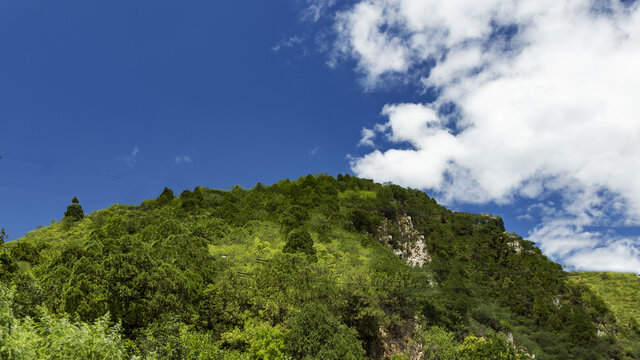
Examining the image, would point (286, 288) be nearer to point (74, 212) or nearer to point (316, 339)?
point (316, 339)

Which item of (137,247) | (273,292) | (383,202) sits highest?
(383,202)

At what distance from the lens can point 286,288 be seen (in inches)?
1430

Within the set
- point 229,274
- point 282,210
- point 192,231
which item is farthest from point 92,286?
point 282,210

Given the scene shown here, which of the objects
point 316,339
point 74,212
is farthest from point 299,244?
point 74,212

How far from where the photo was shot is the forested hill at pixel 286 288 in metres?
26.7

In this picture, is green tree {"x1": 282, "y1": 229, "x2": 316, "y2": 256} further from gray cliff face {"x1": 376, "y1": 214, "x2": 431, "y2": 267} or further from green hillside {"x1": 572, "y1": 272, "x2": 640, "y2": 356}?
green hillside {"x1": 572, "y1": 272, "x2": 640, "y2": 356}

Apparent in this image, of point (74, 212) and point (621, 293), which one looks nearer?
point (74, 212)

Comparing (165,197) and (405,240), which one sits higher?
(165,197)

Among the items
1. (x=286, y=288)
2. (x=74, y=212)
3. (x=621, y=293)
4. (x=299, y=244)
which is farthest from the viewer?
(x=621, y=293)

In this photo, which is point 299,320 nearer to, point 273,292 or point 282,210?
point 273,292

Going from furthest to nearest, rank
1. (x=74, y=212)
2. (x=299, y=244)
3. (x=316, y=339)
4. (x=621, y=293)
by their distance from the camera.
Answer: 1. (x=621, y=293)
2. (x=74, y=212)
3. (x=299, y=244)
4. (x=316, y=339)

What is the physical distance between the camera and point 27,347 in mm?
12562

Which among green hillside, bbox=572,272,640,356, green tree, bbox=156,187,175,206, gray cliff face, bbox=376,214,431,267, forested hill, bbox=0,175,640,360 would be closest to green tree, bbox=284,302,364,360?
forested hill, bbox=0,175,640,360

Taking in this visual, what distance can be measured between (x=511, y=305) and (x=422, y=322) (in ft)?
150
